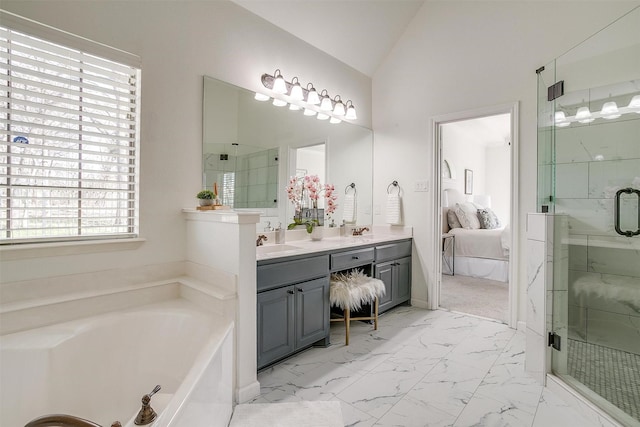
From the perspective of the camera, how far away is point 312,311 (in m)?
2.42

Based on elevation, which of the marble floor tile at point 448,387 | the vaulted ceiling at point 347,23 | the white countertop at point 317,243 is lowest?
the marble floor tile at point 448,387

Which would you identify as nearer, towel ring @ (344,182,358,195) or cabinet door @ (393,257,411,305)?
cabinet door @ (393,257,411,305)

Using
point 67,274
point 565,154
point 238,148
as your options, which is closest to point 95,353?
point 67,274

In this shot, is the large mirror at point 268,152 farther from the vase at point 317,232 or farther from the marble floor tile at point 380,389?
the marble floor tile at point 380,389

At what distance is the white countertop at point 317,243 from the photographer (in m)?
2.29

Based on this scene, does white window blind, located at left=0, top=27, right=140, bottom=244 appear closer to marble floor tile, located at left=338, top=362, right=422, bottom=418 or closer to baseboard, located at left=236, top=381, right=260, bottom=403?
baseboard, located at left=236, top=381, right=260, bottom=403

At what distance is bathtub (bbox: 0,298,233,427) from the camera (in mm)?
1306

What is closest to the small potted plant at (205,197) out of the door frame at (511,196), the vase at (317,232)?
the vase at (317,232)

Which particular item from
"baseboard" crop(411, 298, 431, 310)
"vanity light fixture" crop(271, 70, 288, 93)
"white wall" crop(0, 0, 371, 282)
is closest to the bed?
"baseboard" crop(411, 298, 431, 310)

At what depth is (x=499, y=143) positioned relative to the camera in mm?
7004

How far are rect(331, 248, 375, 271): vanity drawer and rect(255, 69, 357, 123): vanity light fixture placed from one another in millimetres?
1456

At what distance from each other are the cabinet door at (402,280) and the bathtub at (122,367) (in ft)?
6.85

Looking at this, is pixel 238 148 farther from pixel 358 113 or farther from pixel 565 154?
pixel 565 154

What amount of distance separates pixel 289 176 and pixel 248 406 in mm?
1884
